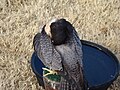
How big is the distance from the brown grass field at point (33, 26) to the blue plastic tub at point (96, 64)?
0.11m

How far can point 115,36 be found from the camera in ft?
9.40

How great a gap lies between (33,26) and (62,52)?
3.69 feet

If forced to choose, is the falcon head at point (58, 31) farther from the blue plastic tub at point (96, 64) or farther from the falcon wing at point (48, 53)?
the blue plastic tub at point (96, 64)

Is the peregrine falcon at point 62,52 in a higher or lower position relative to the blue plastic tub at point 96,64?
higher

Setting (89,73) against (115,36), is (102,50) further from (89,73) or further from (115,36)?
(115,36)

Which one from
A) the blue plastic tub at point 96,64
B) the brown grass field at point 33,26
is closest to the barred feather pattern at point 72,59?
the blue plastic tub at point 96,64

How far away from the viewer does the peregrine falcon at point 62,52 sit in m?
1.81

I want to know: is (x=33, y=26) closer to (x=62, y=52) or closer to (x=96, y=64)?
(x=96, y=64)

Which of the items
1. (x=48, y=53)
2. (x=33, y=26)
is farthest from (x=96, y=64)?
(x=48, y=53)

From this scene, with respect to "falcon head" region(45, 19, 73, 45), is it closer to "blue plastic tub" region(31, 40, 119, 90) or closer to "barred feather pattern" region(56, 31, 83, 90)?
"barred feather pattern" region(56, 31, 83, 90)

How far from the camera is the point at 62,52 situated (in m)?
1.83

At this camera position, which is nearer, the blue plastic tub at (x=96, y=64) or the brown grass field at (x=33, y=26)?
the blue plastic tub at (x=96, y=64)

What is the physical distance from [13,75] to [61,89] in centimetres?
60

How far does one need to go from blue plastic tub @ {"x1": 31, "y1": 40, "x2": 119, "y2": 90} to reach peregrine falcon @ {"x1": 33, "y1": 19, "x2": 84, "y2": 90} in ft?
1.52
